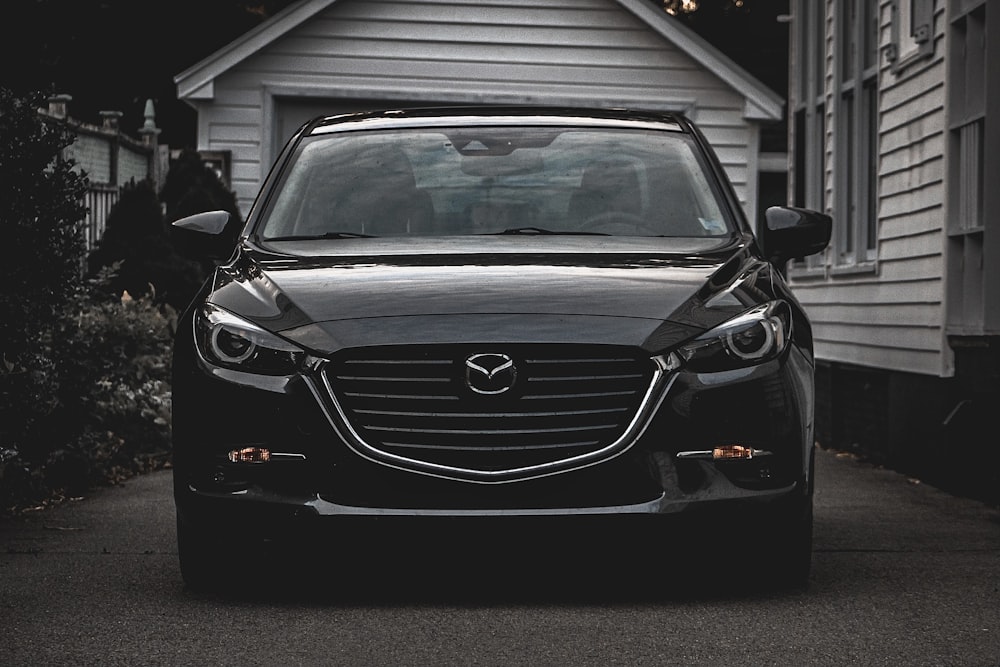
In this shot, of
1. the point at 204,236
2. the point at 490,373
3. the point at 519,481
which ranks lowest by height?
the point at 519,481

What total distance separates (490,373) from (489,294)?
0.31m

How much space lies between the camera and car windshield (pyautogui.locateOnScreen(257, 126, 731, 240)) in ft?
21.7

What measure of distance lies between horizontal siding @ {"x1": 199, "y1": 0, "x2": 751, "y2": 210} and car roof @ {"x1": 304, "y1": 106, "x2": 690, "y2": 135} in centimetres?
1004

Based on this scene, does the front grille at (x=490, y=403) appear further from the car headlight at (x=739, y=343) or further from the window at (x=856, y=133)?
the window at (x=856, y=133)

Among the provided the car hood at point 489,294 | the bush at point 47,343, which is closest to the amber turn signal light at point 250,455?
the car hood at point 489,294

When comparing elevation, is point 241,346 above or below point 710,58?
below

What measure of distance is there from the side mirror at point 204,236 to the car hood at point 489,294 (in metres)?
0.51

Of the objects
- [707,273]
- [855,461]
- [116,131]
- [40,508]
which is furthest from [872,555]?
[116,131]

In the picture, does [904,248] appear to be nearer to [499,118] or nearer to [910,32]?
[910,32]

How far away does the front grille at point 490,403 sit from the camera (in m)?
5.34

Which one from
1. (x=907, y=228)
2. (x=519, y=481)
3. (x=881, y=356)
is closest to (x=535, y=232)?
(x=519, y=481)

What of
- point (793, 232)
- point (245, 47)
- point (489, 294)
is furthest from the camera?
point (245, 47)

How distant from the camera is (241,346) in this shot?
550cm

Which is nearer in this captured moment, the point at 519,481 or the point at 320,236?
the point at 519,481
